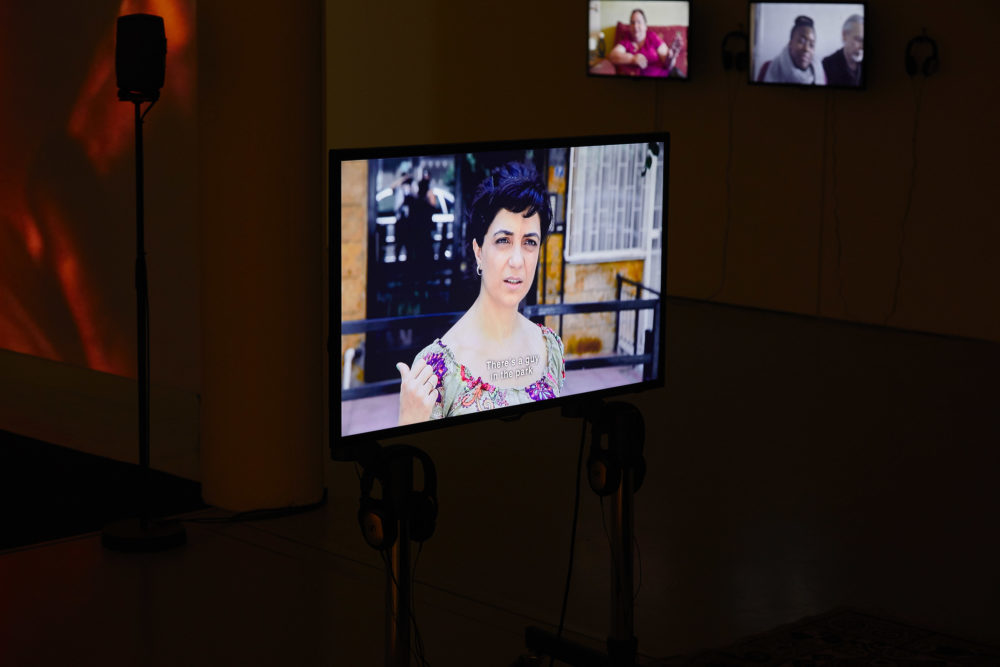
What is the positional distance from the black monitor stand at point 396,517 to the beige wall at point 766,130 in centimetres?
576

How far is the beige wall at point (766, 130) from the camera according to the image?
769cm

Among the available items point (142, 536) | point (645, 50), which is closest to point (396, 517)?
point (142, 536)

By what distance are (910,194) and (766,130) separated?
106cm

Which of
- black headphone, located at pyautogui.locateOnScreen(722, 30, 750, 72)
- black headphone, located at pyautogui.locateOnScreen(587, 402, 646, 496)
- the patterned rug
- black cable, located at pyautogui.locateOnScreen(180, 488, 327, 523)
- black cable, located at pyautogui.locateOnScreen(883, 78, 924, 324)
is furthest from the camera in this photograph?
black headphone, located at pyautogui.locateOnScreen(722, 30, 750, 72)

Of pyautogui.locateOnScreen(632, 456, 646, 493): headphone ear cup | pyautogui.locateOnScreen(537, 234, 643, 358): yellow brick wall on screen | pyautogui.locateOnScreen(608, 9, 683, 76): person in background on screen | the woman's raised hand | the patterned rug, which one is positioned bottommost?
the patterned rug

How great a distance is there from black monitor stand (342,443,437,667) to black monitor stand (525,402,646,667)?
61 centimetres

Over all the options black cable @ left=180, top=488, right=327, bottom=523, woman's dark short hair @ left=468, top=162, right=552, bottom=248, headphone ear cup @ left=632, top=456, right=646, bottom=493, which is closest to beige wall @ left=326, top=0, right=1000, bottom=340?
black cable @ left=180, top=488, right=327, bottom=523

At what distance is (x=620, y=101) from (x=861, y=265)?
2.15 meters

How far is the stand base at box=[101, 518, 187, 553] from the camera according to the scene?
4363 millimetres

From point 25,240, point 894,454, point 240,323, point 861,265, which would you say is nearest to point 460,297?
A: point 240,323

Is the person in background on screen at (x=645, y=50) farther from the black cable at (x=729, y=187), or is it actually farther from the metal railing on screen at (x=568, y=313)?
the metal railing on screen at (x=568, y=313)

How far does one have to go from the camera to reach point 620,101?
365 inches

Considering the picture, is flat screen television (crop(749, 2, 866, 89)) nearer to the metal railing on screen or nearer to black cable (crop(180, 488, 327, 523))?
black cable (crop(180, 488, 327, 523))

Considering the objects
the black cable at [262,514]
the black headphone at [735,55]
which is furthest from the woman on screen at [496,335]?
the black headphone at [735,55]
